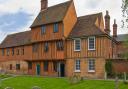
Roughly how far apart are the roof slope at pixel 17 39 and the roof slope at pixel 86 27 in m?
16.0

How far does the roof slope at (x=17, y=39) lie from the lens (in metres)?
69.2

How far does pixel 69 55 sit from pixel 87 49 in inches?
167

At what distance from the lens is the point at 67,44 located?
53.6 meters

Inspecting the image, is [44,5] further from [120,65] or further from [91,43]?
[120,65]

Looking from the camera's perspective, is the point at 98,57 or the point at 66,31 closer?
the point at 98,57

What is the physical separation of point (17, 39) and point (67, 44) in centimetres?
2314

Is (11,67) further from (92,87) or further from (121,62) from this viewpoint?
(92,87)

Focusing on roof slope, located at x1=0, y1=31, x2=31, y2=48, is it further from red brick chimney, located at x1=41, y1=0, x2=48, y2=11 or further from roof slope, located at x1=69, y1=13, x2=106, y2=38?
roof slope, located at x1=69, y1=13, x2=106, y2=38

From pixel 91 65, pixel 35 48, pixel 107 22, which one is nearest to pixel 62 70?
pixel 91 65

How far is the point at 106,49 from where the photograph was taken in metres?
49.8

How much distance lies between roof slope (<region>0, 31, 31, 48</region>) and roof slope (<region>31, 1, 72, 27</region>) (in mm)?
8212

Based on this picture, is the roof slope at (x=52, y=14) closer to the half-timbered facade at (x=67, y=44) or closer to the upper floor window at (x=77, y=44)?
the half-timbered facade at (x=67, y=44)

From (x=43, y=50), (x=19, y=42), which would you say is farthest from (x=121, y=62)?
(x=19, y=42)

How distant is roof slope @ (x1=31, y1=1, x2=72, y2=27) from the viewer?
5516cm
